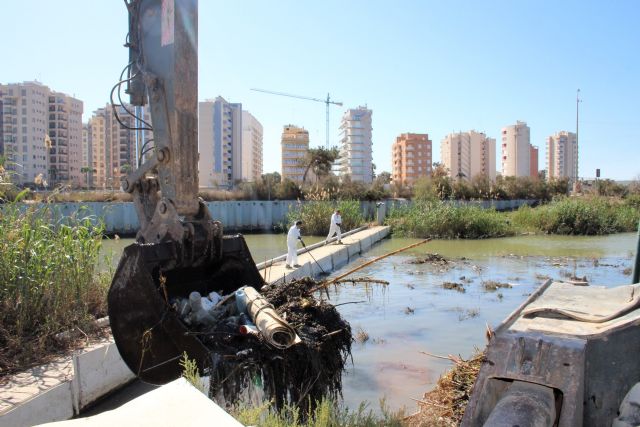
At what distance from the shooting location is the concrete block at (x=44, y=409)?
3867 millimetres

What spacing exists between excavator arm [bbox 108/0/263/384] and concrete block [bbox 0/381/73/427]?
592mm

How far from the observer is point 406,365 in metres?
6.61

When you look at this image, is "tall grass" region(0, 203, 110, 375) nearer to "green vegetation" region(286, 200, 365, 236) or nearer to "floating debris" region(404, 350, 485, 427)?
"floating debris" region(404, 350, 485, 427)

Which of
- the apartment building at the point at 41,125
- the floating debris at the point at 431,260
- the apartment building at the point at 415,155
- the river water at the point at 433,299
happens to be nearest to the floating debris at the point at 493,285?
the river water at the point at 433,299

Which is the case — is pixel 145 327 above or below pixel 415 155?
below

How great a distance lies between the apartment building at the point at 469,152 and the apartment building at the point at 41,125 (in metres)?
74.5

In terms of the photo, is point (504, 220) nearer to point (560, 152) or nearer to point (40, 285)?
point (40, 285)

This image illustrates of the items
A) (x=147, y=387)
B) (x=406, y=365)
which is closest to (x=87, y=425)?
(x=147, y=387)

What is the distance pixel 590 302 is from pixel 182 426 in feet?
8.50

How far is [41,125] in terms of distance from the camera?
85500 millimetres

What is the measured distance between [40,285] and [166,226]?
160cm

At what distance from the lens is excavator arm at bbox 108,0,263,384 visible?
4.48 m

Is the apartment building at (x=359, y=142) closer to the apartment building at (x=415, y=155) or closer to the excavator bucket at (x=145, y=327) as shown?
the apartment building at (x=415, y=155)

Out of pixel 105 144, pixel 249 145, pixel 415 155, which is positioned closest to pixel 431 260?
pixel 415 155
